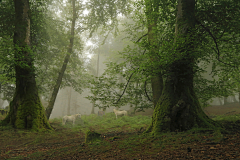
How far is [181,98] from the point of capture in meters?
5.32

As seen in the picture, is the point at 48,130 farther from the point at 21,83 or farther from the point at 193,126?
the point at 193,126

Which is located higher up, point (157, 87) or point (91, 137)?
point (157, 87)

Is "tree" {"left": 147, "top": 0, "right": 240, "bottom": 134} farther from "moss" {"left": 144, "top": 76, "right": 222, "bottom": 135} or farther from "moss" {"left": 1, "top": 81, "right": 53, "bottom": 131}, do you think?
"moss" {"left": 1, "top": 81, "right": 53, "bottom": 131}

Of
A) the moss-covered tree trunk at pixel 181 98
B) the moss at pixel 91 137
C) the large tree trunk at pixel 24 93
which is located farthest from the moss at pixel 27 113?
the moss-covered tree trunk at pixel 181 98

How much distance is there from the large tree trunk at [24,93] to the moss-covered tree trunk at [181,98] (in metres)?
6.45

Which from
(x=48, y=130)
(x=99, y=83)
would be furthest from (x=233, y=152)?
(x=48, y=130)

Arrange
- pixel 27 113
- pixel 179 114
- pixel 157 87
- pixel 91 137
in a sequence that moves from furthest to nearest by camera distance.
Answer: pixel 27 113 → pixel 157 87 → pixel 91 137 → pixel 179 114

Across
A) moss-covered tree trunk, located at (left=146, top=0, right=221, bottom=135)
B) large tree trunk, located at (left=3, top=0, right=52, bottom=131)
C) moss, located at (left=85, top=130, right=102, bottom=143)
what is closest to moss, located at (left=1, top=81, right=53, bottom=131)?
large tree trunk, located at (left=3, top=0, right=52, bottom=131)

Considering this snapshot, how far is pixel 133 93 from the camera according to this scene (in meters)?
7.37

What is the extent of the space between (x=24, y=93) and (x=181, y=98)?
27.2 ft

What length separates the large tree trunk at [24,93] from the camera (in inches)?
307

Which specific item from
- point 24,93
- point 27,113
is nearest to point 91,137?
point 27,113

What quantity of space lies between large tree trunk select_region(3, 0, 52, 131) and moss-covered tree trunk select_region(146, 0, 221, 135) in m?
6.45

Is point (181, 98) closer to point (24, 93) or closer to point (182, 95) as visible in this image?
point (182, 95)
